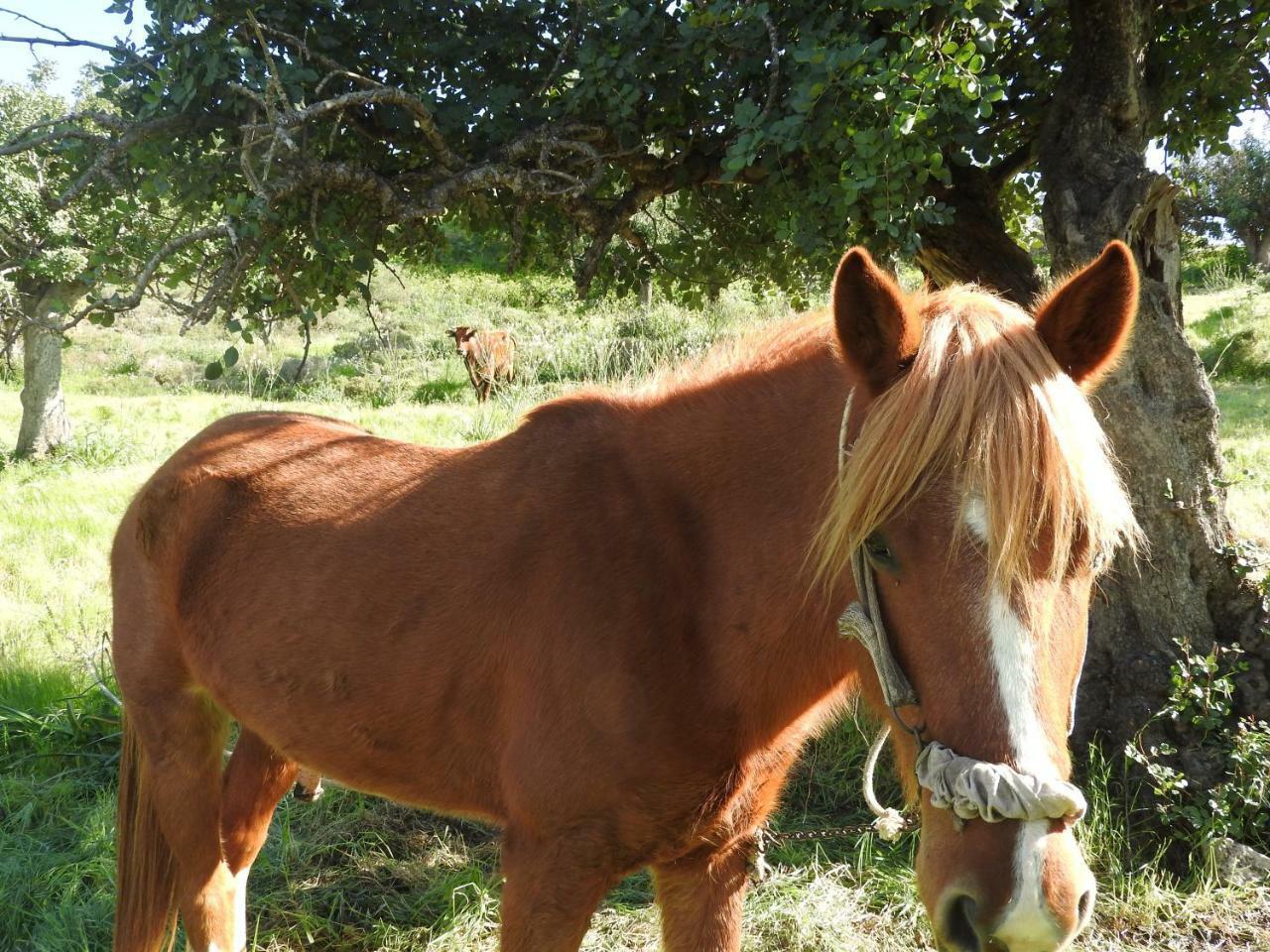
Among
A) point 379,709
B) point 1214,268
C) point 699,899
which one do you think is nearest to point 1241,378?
point 1214,268

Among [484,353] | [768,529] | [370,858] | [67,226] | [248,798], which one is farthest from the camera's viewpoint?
[484,353]

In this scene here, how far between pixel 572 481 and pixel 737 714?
69cm

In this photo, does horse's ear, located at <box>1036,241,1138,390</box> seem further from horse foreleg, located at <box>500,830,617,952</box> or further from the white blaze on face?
horse foreleg, located at <box>500,830,617,952</box>

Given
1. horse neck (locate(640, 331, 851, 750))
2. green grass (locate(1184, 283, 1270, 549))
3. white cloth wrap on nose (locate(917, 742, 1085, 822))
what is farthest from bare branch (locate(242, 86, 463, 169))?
green grass (locate(1184, 283, 1270, 549))

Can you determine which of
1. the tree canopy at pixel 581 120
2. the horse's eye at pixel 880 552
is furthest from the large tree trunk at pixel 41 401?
the horse's eye at pixel 880 552

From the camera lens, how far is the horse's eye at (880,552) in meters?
1.58

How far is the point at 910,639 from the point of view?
5.08ft

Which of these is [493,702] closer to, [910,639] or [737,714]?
[737,714]

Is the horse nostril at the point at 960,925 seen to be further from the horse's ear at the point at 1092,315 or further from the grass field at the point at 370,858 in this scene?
the grass field at the point at 370,858

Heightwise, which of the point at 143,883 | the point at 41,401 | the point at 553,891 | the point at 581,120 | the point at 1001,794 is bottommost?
the point at 143,883

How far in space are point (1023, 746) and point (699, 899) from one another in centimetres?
118

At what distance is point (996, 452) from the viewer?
1.49m

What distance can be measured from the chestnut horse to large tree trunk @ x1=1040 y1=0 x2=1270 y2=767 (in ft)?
6.30

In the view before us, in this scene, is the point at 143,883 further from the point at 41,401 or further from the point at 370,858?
the point at 41,401
